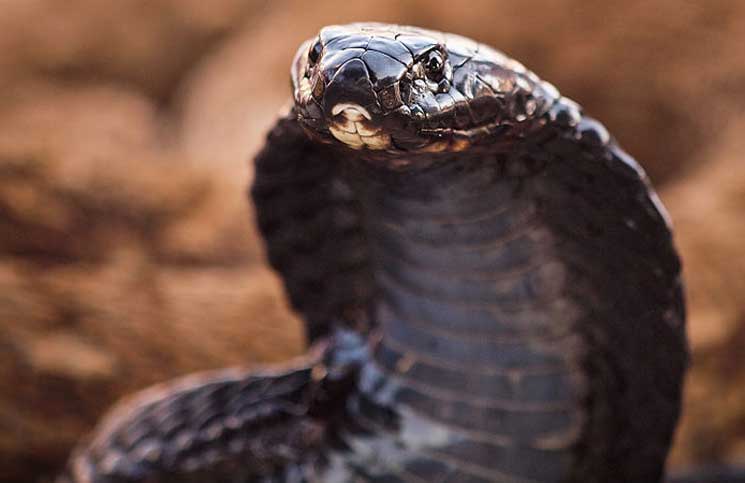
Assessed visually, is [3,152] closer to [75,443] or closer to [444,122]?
[75,443]

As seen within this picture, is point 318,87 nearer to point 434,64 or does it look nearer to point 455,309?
point 434,64

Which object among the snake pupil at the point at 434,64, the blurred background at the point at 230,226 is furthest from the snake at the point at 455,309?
the blurred background at the point at 230,226

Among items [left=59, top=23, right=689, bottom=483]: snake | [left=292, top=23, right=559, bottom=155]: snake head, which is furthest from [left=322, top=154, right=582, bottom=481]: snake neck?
[left=292, top=23, right=559, bottom=155]: snake head

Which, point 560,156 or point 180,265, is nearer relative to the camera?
point 560,156

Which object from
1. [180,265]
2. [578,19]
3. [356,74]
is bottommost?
[356,74]

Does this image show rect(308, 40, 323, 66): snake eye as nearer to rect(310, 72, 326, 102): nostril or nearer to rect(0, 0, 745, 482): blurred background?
rect(310, 72, 326, 102): nostril

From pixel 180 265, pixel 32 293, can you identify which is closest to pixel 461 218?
pixel 32 293

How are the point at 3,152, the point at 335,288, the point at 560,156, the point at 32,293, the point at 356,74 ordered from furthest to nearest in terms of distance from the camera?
the point at 3,152, the point at 32,293, the point at 335,288, the point at 560,156, the point at 356,74
